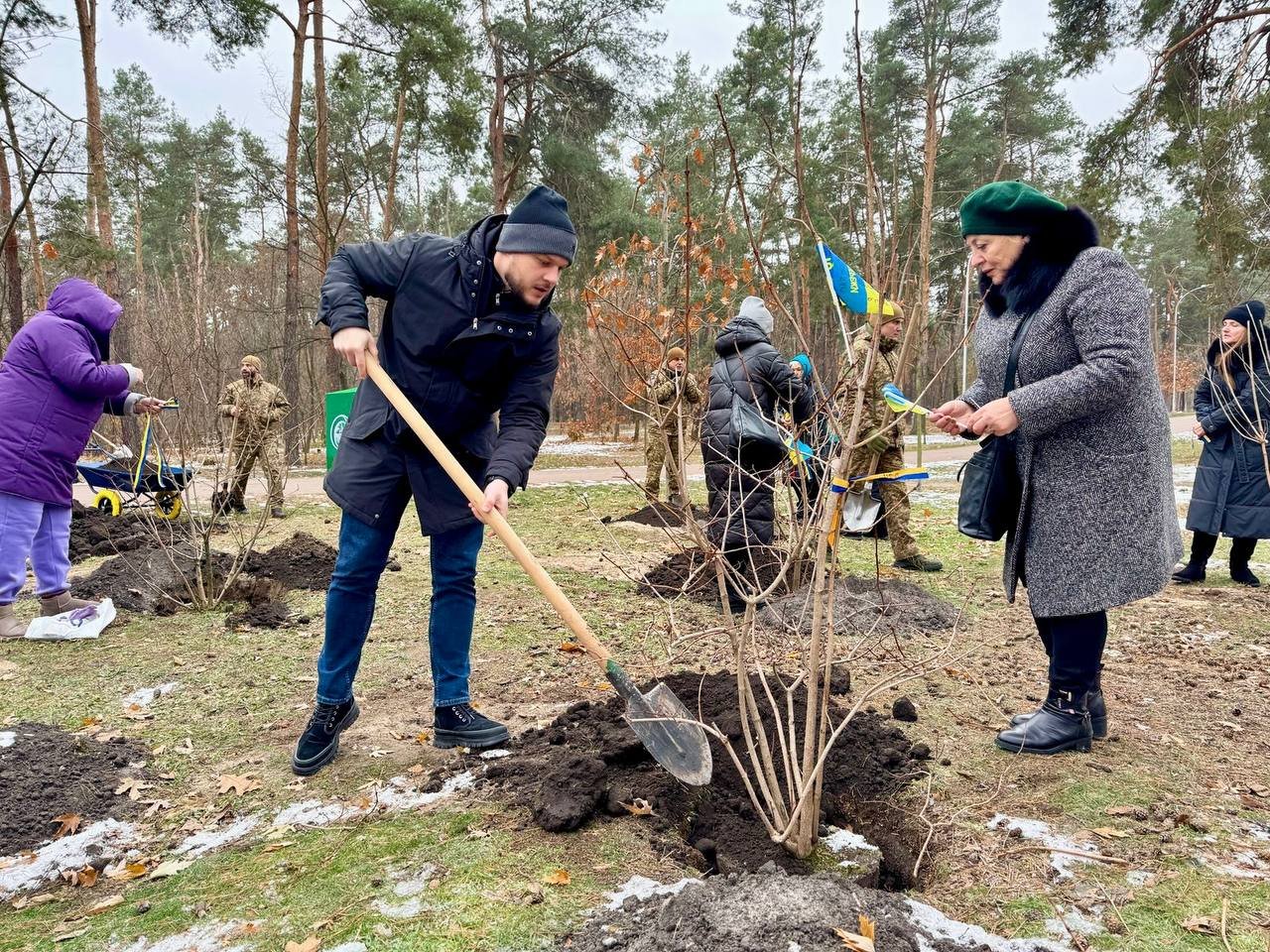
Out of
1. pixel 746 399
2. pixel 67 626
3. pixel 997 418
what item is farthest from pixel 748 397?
pixel 67 626

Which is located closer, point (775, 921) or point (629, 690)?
point (775, 921)

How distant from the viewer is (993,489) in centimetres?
265

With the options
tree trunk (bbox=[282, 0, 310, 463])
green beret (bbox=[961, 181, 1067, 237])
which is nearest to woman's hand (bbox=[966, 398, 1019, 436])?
green beret (bbox=[961, 181, 1067, 237])

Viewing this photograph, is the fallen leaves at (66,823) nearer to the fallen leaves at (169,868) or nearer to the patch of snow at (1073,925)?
the fallen leaves at (169,868)

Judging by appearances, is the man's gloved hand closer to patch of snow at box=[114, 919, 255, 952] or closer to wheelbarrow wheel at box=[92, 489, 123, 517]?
patch of snow at box=[114, 919, 255, 952]

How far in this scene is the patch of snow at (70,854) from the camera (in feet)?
7.21

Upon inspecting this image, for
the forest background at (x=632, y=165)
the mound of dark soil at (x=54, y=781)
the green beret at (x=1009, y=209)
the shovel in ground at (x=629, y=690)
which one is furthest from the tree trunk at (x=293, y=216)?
the green beret at (x=1009, y=209)

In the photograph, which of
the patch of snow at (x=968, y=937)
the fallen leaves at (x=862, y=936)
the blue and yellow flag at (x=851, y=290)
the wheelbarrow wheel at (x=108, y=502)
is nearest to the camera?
the fallen leaves at (x=862, y=936)

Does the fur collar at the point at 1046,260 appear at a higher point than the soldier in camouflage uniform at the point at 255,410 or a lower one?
higher

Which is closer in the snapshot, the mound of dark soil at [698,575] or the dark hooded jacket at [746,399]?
the dark hooded jacket at [746,399]

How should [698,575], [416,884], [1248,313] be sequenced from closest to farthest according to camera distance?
[416,884]
[698,575]
[1248,313]

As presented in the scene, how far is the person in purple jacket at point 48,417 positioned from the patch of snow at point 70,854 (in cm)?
241

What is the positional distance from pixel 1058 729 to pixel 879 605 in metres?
1.80

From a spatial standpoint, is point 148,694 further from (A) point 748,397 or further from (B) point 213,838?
(A) point 748,397
